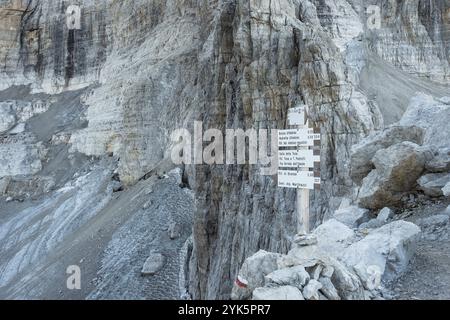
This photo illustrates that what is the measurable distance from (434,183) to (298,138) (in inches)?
105

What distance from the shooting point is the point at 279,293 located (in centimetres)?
393

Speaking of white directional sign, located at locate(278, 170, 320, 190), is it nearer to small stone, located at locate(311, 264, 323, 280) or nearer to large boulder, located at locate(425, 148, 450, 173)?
small stone, located at locate(311, 264, 323, 280)

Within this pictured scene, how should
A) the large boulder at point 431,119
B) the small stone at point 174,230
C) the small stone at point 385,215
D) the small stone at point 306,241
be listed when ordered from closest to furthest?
the small stone at point 306,241 → the small stone at point 385,215 → the large boulder at point 431,119 → the small stone at point 174,230

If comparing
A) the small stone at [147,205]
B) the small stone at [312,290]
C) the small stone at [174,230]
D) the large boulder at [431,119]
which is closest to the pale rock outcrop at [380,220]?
the large boulder at [431,119]

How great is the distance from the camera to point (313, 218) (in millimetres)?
10539

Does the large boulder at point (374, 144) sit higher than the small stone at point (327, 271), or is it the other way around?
the large boulder at point (374, 144)

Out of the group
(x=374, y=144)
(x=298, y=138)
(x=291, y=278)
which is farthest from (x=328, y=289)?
(x=374, y=144)

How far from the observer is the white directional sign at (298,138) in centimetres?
568

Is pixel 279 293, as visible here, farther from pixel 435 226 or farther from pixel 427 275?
pixel 435 226

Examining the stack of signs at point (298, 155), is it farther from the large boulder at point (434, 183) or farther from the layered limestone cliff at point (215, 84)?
the layered limestone cliff at point (215, 84)

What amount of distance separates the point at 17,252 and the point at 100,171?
26.4ft

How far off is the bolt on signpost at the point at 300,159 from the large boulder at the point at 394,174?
1.85 metres
